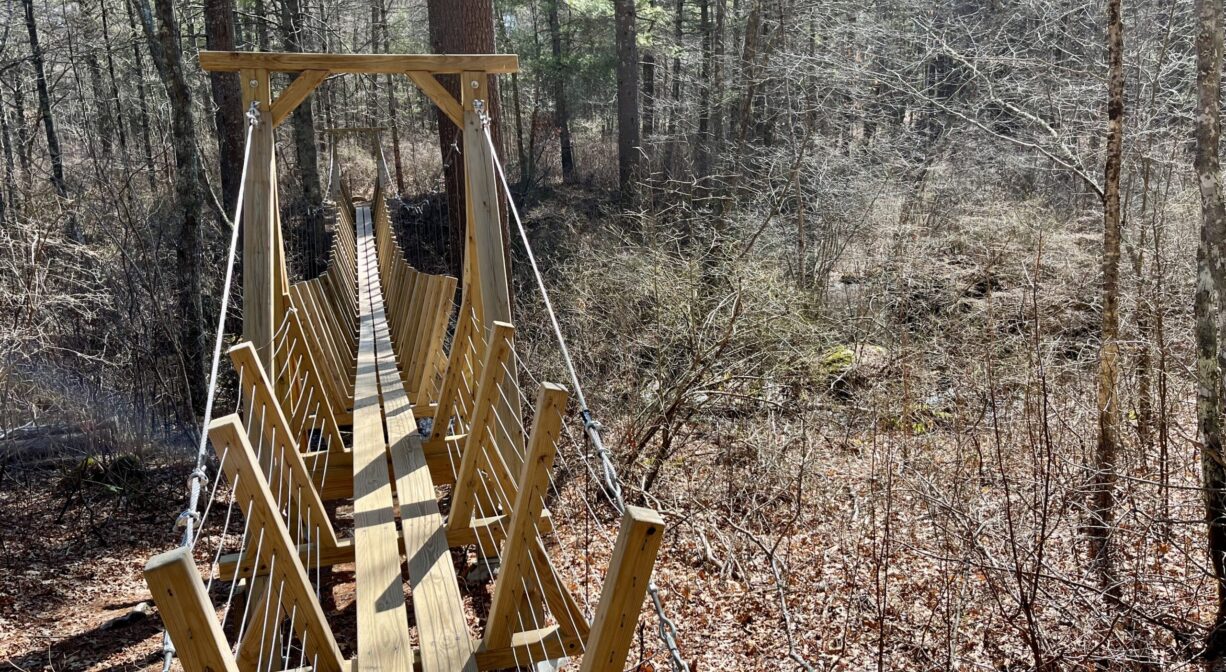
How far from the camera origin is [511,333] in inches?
127

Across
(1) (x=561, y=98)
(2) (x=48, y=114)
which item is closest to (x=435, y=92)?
(2) (x=48, y=114)

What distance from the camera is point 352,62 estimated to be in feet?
14.5

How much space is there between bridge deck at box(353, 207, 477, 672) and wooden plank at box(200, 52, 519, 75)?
1.71 metres

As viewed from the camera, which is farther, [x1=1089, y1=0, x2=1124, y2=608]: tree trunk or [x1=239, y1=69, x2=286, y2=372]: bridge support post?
[x1=1089, y1=0, x2=1124, y2=608]: tree trunk

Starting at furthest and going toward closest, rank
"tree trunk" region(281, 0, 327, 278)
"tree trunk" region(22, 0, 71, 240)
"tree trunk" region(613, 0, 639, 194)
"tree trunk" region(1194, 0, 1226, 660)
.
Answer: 1. "tree trunk" region(613, 0, 639, 194)
2. "tree trunk" region(281, 0, 327, 278)
3. "tree trunk" region(22, 0, 71, 240)
4. "tree trunk" region(1194, 0, 1226, 660)

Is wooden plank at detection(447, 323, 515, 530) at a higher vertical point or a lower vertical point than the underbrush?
higher

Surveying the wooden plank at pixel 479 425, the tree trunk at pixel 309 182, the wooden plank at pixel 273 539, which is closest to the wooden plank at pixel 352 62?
the wooden plank at pixel 479 425

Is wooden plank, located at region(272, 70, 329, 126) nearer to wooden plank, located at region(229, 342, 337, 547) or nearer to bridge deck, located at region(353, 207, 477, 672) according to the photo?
bridge deck, located at region(353, 207, 477, 672)

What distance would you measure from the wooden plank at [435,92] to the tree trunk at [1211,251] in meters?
4.26

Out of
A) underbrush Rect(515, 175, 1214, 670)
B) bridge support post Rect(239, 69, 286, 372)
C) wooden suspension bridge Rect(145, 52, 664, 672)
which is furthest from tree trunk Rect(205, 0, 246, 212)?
bridge support post Rect(239, 69, 286, 372)

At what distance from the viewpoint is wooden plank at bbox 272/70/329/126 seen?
14.2 feet

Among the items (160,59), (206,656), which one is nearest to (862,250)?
(160,59)

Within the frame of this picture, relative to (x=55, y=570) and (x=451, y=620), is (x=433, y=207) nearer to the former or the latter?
(x=55, y=570)

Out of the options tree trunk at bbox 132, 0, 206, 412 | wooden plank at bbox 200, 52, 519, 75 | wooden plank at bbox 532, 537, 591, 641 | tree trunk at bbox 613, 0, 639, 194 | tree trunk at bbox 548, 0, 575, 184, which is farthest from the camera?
tree trunk at bbox 548, 0, 575, 184
